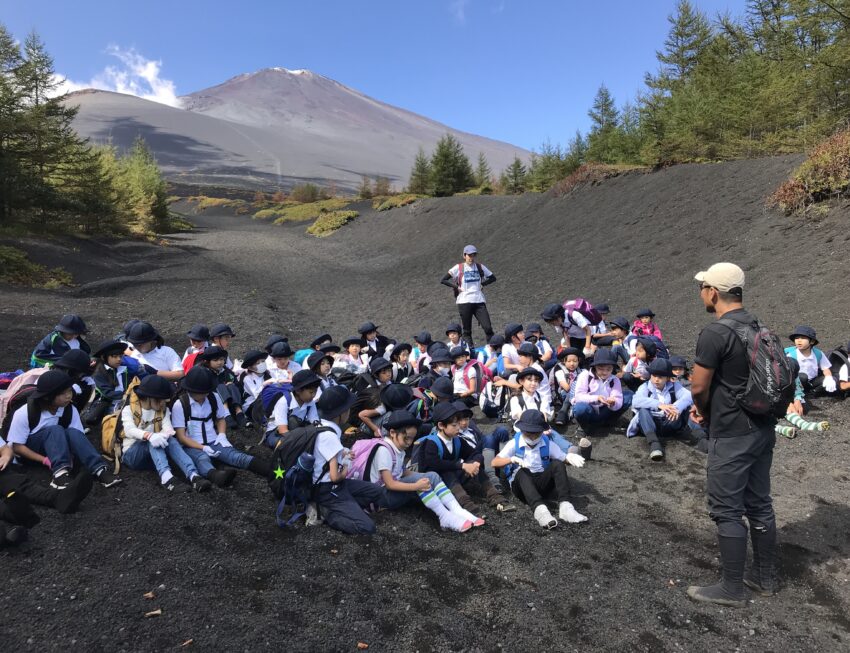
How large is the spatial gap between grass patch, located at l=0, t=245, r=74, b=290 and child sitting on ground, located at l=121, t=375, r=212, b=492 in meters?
12.4

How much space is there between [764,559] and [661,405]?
2850mm

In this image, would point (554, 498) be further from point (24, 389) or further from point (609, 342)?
point (24, 389)

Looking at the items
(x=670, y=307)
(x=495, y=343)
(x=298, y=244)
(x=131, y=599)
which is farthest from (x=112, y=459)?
(x=298, y=244)

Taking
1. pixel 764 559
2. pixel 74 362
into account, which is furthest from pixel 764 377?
pixel 74 362

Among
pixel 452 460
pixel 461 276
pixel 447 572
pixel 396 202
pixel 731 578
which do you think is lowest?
pixel 447 572

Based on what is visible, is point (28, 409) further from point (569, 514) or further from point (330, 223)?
point (330, 223)

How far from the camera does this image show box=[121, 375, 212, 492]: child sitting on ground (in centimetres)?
487

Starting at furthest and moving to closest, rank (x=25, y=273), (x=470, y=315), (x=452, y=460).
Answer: (x=25, y=273) < (x=470, y=315) < (x=452, y=460)

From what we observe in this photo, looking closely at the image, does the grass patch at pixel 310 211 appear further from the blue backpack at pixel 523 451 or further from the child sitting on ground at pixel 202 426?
the blue backpack at pixel 523 451

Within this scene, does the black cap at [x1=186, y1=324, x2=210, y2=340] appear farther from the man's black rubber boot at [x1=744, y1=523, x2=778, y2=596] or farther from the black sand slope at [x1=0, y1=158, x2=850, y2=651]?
the man's black rubber boot at [x1=744, y1=523, x2=778, y2=596]

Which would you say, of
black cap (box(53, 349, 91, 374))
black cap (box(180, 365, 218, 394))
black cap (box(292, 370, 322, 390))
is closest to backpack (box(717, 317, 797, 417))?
black cap (box(292, 370, 322, 390))

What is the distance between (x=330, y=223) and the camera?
38.8m

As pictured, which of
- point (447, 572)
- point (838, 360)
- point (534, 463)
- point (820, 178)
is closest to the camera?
point (447, 572)

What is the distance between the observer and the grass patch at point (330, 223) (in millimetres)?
38156
